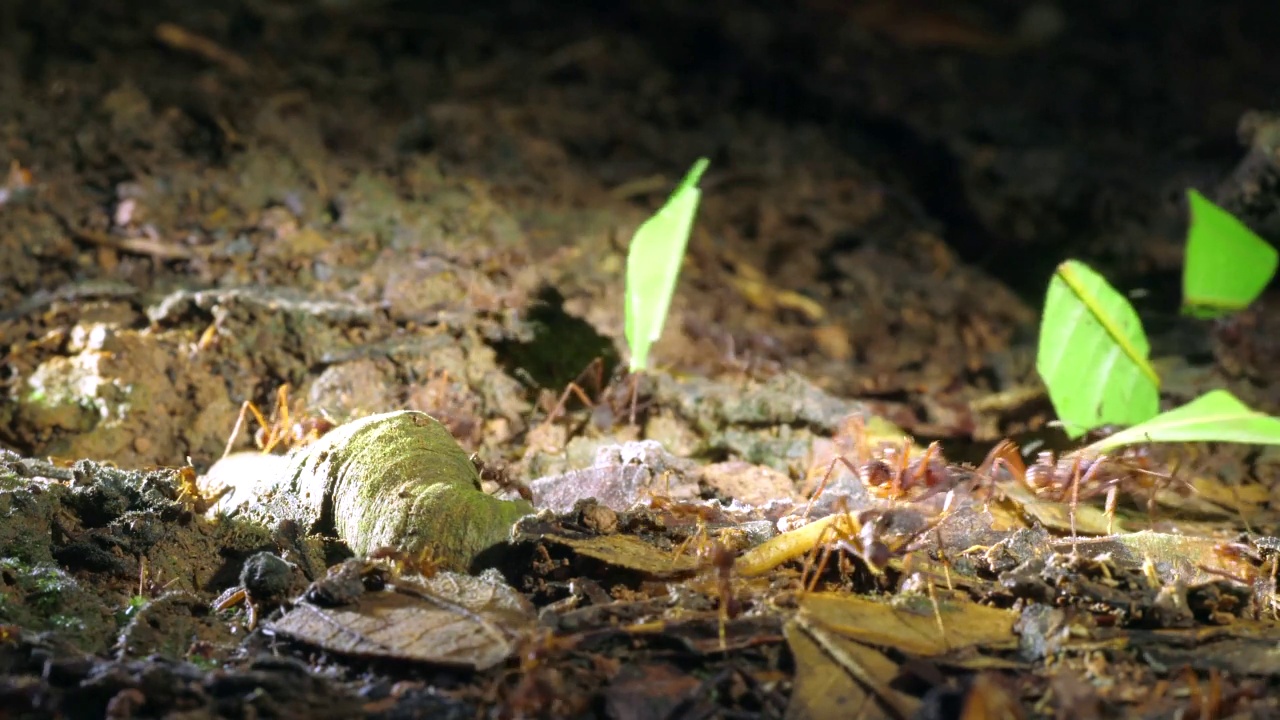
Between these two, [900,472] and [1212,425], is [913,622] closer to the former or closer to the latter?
[900,472]

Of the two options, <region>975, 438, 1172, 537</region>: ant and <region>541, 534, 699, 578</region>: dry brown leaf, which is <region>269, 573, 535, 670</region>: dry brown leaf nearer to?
<region>541, 534, 699, 578</region>: dry brown leaf

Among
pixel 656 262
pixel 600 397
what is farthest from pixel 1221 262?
pixel 600 397

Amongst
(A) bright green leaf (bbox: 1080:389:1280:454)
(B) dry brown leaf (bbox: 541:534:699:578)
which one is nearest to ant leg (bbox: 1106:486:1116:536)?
(A) bright green leaf (bbox: 1080:389:1280:454)

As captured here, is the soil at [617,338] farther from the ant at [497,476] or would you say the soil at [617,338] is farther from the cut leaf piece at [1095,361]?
the cut leaf piece at [1095,361]

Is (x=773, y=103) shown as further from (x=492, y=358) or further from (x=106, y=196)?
(x=106, y=196)

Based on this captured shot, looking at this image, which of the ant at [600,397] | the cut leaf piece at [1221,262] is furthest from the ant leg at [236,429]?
the cut leaf piece at [1221,262]

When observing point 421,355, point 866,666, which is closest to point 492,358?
point 421,355
